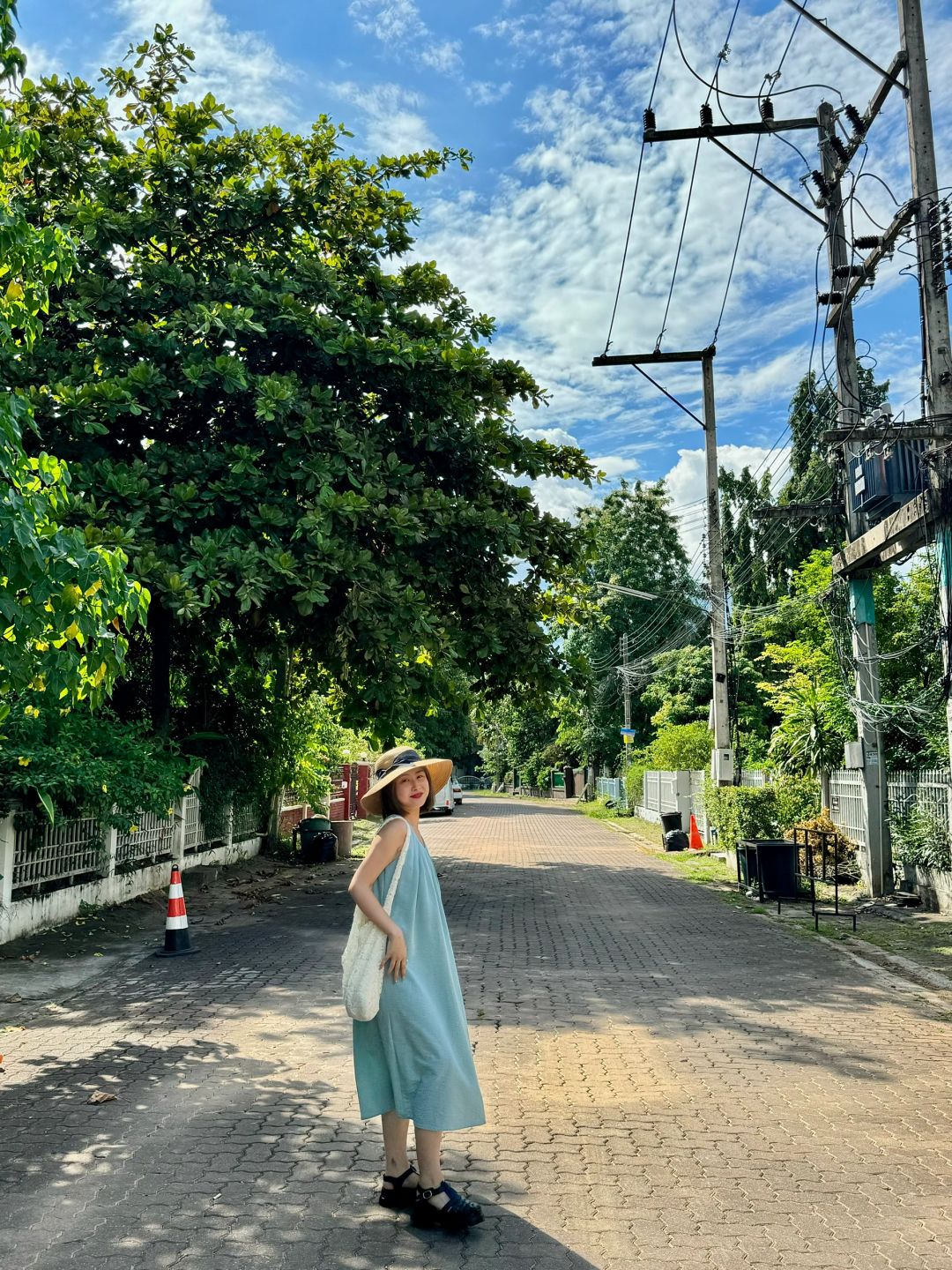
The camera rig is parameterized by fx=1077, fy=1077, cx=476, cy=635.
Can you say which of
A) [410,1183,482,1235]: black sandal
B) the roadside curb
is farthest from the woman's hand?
the roadside curb

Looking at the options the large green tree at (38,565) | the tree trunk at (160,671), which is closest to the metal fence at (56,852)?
the tree trunk at (160,671)

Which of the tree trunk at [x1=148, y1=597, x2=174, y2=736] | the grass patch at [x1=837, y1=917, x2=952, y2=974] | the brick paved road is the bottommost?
the grass patch at [x1=837, y1=917, x2=952, y2=974]

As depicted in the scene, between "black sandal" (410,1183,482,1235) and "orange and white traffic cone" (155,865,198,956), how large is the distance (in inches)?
277

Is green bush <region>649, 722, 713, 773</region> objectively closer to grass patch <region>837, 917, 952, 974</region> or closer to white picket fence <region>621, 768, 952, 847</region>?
white picket fence <region>621, 768, 952, 847</region>

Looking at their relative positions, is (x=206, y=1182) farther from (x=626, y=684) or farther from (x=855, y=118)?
(x=626, y=684)

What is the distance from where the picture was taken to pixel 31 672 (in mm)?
5262

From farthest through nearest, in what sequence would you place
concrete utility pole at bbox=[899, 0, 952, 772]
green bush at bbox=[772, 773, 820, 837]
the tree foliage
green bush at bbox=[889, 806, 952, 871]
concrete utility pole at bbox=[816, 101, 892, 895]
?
the tree foliage
green bush at bbox=[772, 773, 820, 837]
concrete utility pole at bbox=[816, 101, 892, 895]
green bush at bbox=[889, 806, 952, 871]
concrete utility pole at bbox=[899, 0, 952, 772]

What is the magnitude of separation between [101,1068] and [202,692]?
12475 millimetres

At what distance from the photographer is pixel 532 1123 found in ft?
17.9

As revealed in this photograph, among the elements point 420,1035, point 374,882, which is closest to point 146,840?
point 374,882

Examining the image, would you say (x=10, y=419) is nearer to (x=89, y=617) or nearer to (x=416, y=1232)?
(x=89, y=617)

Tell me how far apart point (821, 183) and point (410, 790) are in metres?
14.2

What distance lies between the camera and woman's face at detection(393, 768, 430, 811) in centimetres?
445

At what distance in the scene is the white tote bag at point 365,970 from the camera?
4152 millimetres
